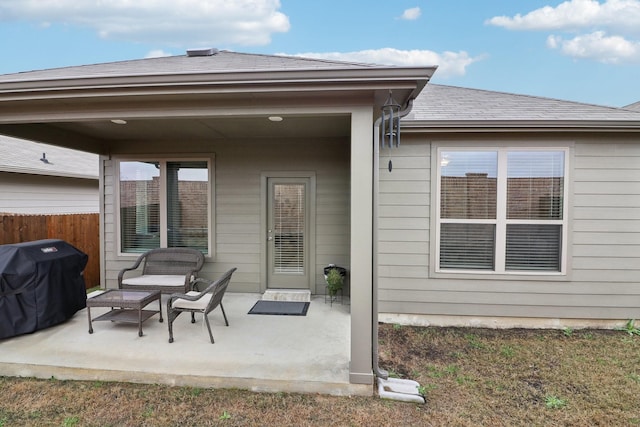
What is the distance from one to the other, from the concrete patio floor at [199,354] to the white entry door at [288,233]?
48.9 inches

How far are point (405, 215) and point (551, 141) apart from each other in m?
2.04

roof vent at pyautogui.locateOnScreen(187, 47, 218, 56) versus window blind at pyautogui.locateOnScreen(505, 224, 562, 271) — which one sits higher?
roof vent at pyautogui.locateOnScreen(187, 47, 218, 56)

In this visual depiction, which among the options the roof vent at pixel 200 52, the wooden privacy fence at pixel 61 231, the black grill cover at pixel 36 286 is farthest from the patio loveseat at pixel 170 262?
the roof vent at pixel 200 52

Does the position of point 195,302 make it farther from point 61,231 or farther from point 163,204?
point 61,231

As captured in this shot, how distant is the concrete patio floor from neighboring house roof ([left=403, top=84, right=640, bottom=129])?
2791 mm

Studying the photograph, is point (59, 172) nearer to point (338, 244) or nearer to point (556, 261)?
point (338, 244)

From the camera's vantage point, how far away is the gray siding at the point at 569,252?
4273 mm

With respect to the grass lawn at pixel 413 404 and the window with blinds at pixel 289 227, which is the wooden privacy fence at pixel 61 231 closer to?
the grass lawn at pixel 413 404

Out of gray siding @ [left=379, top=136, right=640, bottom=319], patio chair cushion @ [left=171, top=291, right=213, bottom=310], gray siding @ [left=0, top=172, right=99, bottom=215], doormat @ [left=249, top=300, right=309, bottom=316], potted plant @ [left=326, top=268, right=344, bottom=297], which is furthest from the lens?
gray siding @ [left=0, top=172, right=99, bottom=215]

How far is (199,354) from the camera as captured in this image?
3242mm

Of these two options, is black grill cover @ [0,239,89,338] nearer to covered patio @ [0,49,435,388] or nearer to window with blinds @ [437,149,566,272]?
covered patio @ [0,49,435,388]

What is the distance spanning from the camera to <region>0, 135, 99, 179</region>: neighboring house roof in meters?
7.20

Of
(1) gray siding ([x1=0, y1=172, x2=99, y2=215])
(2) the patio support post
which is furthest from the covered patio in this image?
(1) gray siding ([x1=0, y1=172, x2=99, y2=215])

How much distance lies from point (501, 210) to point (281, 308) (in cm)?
320
